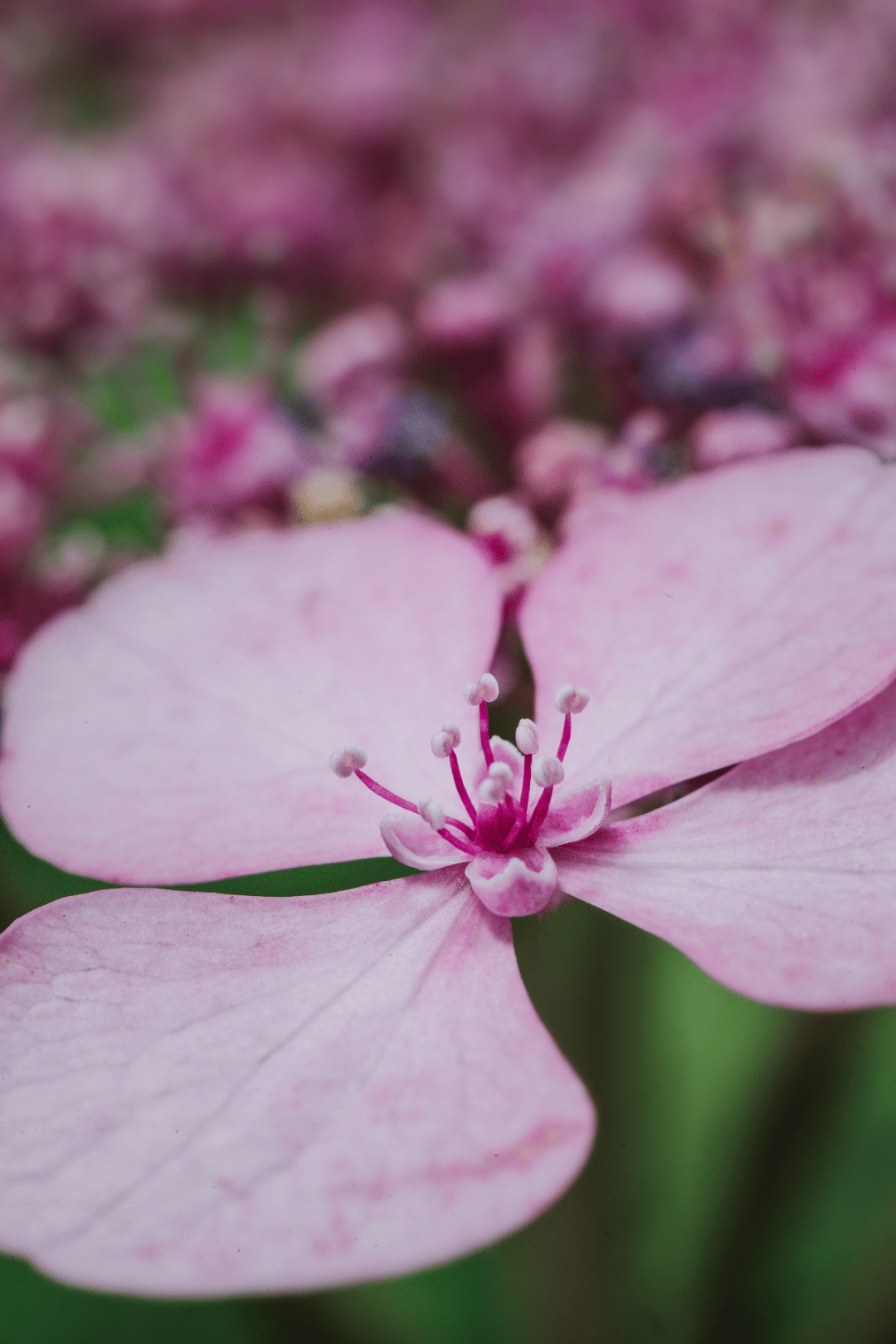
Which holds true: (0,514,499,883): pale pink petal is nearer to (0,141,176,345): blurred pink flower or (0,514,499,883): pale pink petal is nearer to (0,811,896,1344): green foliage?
(0,811,896,1344): green foliage

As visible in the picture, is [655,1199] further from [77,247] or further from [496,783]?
[77,247]

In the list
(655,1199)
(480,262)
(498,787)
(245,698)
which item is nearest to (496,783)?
(498,787)

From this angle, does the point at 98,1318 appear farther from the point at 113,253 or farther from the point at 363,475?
the point at 113,253

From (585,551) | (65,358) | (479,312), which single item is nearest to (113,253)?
(65,358)

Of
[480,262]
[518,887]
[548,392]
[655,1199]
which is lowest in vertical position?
[655,1199]

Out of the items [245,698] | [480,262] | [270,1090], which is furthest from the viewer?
[480,262]
